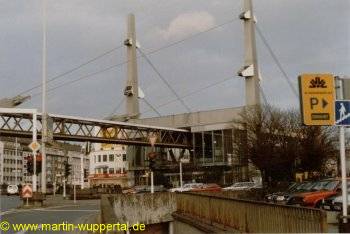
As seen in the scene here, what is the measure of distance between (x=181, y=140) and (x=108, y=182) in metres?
38.6

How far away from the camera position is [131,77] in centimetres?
8656

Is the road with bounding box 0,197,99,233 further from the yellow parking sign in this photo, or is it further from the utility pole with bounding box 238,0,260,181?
the utility pole with bounding box 238,0,260,181

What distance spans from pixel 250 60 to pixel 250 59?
0.39 ft

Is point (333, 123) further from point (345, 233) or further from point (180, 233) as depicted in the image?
point (180, 233)

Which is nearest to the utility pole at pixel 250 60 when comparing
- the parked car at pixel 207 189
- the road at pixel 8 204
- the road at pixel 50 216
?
the parked car at pixel 207 189

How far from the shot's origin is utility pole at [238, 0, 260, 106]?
239 ft

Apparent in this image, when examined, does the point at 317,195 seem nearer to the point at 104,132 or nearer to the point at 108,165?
the point at 104,132

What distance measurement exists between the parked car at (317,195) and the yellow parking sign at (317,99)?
12.7 m

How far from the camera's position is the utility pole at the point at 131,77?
8531cm

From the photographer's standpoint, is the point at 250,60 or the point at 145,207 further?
the point at 250,60

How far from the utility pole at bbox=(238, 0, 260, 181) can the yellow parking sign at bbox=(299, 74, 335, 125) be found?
188ft

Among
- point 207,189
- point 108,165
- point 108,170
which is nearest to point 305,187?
point 207,189

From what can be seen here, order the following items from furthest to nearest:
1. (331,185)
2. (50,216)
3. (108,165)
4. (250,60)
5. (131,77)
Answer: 1. (108,165)
2. (131,77)
3. (250,60)
4. (331,185)
5. (50,216)

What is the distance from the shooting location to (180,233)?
27281 mm
